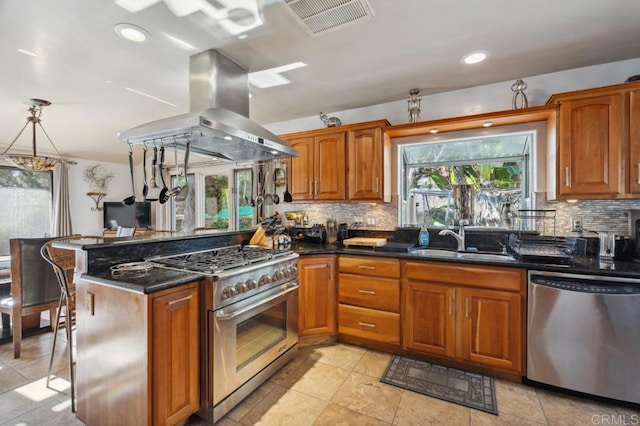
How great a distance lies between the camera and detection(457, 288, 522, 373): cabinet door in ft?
6.85

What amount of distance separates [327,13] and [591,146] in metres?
2.21

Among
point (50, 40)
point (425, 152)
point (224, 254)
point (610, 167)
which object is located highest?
point (50, 40)

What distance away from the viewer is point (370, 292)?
8.46 ft

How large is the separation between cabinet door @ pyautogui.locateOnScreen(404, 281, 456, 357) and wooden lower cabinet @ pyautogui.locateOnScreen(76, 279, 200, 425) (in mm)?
1686

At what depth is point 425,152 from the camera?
10.3 ft

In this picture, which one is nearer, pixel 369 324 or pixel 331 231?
pixel 369 324

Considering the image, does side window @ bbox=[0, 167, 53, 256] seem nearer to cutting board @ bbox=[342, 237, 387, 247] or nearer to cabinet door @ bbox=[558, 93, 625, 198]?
cutting board @ bbox=[342, 237, 387, 247]

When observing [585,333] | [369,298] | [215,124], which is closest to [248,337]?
[369,298]

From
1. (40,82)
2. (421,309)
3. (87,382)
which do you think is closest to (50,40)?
(40,82)

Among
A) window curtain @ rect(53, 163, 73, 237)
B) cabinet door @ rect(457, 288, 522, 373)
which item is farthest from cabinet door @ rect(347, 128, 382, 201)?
window curtain @ rect(53, 163, 73, 237)

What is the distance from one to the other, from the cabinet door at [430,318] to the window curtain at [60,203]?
5.95m

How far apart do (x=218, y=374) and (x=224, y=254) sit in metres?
0.90

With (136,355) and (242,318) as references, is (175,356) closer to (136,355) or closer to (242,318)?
(136,355)

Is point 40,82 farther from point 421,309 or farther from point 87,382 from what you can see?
point 421,309
